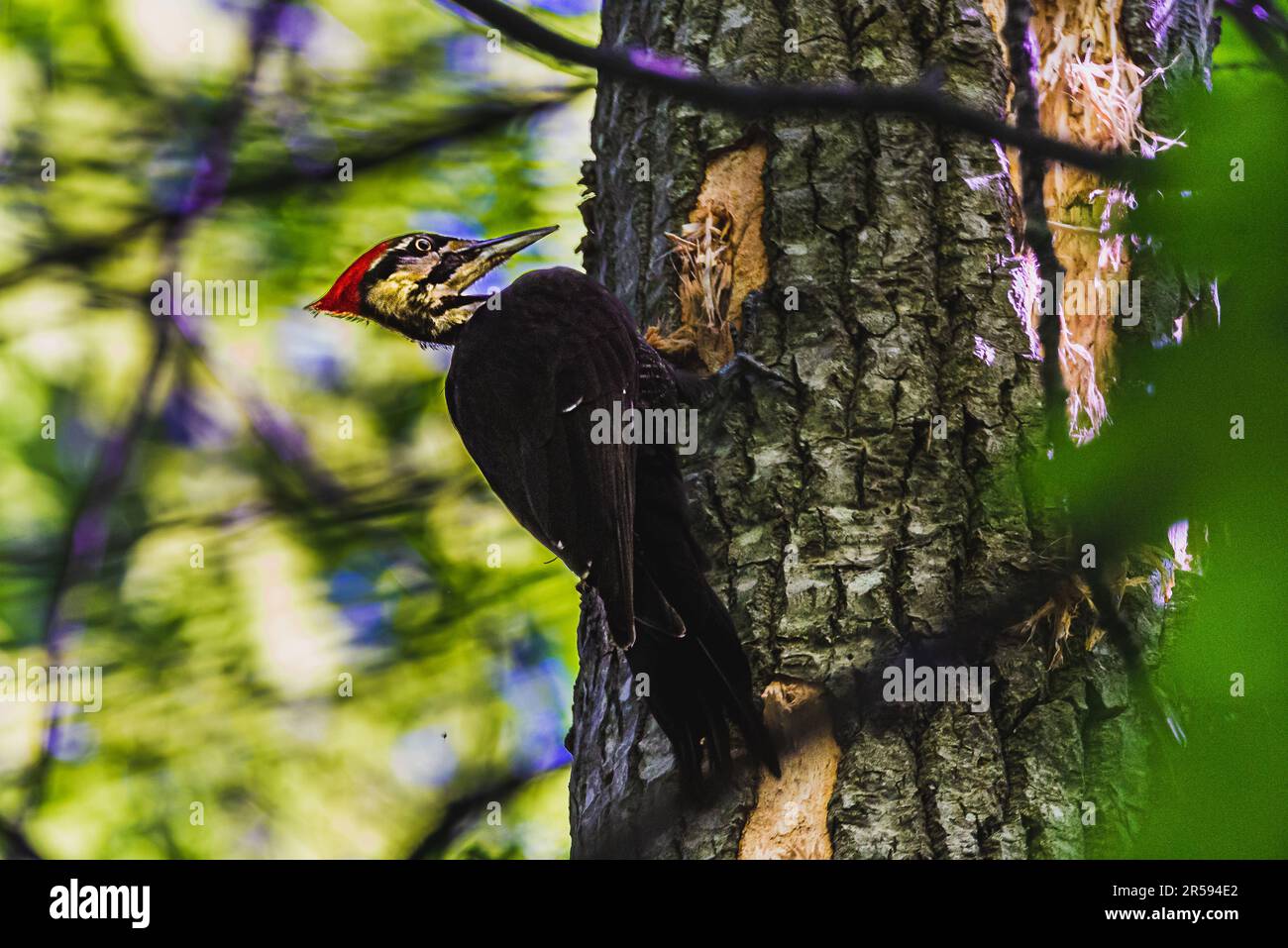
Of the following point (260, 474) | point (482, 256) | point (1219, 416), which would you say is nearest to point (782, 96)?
point (1219, 416)

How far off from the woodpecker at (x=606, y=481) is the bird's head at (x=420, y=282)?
0.24ft

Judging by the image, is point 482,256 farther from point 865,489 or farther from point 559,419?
point 865,489

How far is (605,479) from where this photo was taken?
1777 millimetres

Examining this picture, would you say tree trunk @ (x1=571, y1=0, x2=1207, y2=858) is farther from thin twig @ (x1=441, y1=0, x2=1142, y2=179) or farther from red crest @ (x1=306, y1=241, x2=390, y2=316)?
thin twig @ (x1=441, y1=0, x2=1142, y2=179)

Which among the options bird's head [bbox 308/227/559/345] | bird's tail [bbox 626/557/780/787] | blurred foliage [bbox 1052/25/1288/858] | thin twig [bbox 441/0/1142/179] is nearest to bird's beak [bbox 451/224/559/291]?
bird's head [bbox 308/227/559/345]

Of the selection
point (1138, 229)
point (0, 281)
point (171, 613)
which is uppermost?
point (0, 281)

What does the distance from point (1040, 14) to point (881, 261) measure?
→ 566 mm

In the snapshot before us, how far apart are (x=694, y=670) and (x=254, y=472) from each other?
61.4 inches

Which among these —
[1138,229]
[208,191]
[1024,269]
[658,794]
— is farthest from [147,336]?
[1138,229]

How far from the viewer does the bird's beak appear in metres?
2.26

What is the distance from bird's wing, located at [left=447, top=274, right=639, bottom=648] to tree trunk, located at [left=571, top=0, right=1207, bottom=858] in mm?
150

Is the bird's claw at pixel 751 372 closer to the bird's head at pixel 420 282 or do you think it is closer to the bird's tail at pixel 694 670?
the bird's tail at pixel 694 670

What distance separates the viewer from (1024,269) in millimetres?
1807

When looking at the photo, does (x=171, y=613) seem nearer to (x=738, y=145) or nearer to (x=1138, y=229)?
(x=738, y=145)
